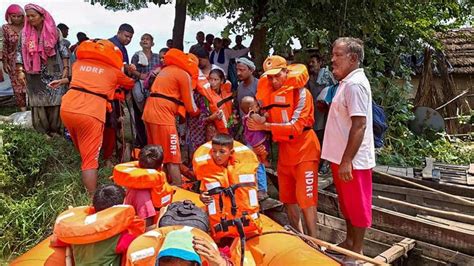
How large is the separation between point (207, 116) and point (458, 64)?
439 inches

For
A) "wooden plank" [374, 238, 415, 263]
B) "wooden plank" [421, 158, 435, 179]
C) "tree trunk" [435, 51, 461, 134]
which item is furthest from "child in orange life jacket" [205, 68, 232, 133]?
"tree trunk" [435, 51, 461, 134]

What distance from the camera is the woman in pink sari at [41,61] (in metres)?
5.07

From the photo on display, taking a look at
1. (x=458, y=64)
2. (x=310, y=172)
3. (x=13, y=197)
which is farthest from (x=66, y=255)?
(x=458, y=64)

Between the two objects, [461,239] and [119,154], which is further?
[119,154]

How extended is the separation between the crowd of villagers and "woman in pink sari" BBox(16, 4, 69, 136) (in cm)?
1

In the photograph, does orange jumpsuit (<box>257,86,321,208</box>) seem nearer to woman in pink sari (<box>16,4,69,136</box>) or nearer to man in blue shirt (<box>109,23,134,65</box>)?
man in blue shirt (<box>109,23,134,65</box>)

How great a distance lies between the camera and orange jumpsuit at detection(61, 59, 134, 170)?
417 centimetres

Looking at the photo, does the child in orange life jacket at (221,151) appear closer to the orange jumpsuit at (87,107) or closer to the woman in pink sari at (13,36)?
the orange jumpsuit at (87,107)

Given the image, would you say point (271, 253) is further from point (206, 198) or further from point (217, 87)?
point (217, 87)

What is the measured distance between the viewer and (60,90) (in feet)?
18.3

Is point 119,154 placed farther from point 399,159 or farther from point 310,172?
point 399,159

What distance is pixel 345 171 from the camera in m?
3.09

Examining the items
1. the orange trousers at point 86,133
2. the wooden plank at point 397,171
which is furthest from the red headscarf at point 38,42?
the wooden plank at point 397,171

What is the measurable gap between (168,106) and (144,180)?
1396 mm
